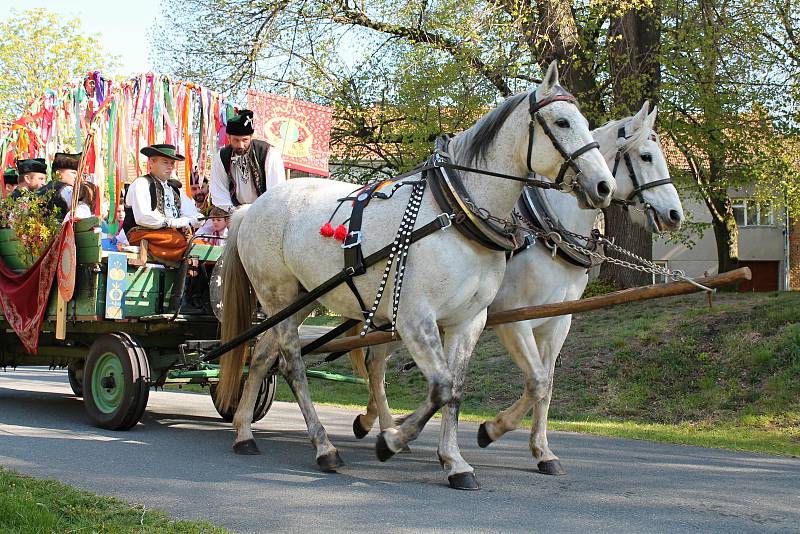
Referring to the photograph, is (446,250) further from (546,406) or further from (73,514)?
(73,514)

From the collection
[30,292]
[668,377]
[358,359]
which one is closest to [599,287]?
[668,377]

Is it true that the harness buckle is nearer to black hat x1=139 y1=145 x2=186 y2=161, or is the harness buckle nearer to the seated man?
the seated man

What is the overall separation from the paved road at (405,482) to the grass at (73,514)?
228mm

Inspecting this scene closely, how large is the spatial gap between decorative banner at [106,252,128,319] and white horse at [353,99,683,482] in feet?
10.1

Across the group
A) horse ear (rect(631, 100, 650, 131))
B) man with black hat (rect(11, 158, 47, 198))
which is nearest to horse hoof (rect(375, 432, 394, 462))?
horse ear (rect(631, 100, 650, 131))

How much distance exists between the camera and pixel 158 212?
7.99m

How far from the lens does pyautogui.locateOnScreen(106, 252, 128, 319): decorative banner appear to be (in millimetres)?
7527

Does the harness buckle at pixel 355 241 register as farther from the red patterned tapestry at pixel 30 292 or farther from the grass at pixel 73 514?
the red patterned tapestry at pixel 30 292

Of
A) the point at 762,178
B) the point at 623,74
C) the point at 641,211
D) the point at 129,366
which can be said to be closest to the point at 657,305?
the point at 762,178

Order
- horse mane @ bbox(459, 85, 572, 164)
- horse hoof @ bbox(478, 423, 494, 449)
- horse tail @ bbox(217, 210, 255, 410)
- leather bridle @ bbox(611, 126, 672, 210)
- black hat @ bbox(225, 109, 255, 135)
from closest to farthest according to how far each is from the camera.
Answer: horse mane @ bbox(459, 85, 572, 164) → leather bridle @ bbox(611, 126, 672, 210) → horse hoof @ bbox(478, 423, 494, 449) → horse tail @ bbox(217, 210, 255, 410) → black hat @ bbox(225, 109, 255, 135)

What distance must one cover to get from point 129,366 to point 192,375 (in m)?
0.51

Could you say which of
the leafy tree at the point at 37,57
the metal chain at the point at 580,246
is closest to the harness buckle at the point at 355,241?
the metal chain at the point at 580,246

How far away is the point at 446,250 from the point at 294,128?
4647 millimetres

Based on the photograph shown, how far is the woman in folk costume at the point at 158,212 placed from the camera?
7.87 m
